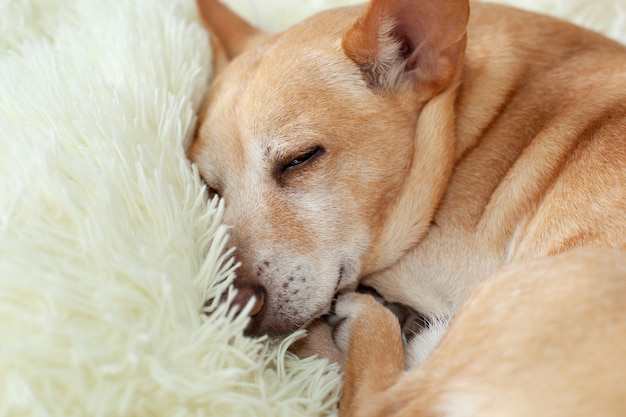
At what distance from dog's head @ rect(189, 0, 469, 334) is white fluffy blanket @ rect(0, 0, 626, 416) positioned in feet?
0.30

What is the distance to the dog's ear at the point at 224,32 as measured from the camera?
217cm

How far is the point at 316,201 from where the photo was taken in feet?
5.25

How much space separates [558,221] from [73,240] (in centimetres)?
108

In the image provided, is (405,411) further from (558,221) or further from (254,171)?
(254,171)

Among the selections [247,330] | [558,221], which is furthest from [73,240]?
[558,221]

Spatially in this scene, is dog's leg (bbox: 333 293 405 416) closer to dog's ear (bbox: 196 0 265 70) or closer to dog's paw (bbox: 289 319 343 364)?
dog's paw (bbox: 289 319 343 364)

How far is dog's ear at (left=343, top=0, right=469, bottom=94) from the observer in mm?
1598

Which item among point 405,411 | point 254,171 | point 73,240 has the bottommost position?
point 405,411

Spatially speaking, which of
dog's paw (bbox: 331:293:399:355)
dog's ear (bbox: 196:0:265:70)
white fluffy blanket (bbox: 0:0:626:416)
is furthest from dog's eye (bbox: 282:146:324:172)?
dog's ear (bbox: 196:0:265:70)

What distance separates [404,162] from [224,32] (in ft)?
2.85

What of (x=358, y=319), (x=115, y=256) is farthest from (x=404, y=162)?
(x=115, y=256)

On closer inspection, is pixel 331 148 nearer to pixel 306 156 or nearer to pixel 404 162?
pixel 306 156

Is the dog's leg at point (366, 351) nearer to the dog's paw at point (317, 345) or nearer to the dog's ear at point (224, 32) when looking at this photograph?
the dog's paw at point (317, 345)

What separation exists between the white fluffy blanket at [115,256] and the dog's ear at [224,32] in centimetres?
29
